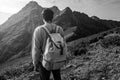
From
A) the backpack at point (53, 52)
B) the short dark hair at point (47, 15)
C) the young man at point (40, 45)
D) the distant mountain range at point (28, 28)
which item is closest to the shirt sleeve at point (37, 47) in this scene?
the young man at point (40, 45)

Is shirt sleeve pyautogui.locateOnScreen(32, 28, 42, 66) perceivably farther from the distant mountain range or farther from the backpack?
the distant mountain range

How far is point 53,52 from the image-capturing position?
3.39 meters

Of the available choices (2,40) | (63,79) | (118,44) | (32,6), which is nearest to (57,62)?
(63,79)

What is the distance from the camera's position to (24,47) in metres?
60.7

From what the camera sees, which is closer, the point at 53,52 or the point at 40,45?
the point at 53,52

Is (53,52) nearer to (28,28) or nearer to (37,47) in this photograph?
(37,47)

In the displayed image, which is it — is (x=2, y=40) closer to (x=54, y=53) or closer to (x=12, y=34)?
(x=12, y=34)

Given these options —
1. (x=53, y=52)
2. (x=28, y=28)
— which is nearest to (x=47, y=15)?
(x=53, y=52)

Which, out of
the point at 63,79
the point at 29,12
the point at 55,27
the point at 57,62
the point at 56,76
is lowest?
the point at 63,79

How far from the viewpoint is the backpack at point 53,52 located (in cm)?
339

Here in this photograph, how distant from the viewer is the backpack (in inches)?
133

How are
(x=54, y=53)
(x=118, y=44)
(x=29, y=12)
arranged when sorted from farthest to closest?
1. (x=29, y=12)
2. (x=118, y=44)
3. (x=54, y=53)

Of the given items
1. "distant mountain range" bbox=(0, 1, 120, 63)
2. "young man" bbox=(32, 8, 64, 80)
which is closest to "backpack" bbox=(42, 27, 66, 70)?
"young man" bbox=(32, 8, 64, 80)

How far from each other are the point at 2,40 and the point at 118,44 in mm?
55034
